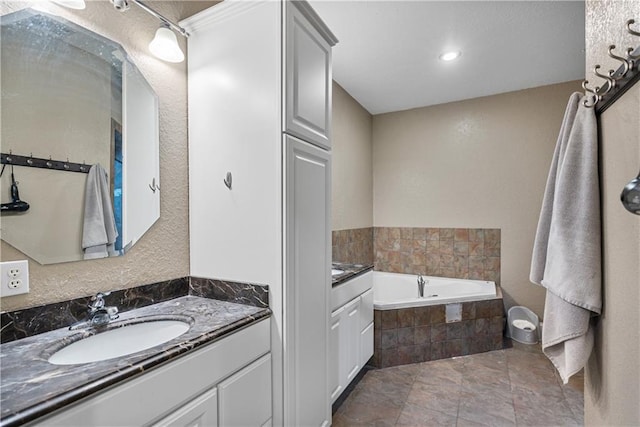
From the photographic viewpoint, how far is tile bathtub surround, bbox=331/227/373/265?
9.93 feet

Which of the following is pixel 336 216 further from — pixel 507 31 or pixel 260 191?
pixel 507 31

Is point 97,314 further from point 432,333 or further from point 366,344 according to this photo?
point 432,333

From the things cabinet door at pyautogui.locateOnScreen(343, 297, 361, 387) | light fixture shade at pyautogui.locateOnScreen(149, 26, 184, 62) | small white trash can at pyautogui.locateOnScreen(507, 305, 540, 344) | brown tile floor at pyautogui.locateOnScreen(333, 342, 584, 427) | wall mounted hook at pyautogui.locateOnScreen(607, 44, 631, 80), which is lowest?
brown tile floor at pyautogui.locateOnScreen(333, 342, 584, 427)

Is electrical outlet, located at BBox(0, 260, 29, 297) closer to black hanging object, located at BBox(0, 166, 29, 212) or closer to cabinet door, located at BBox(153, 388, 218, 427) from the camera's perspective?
black hanging object, located at BBox(0, 166, 29, 212)

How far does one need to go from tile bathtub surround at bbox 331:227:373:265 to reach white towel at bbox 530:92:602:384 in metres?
1.86

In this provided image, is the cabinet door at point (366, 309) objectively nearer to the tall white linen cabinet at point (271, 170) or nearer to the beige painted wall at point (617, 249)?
the tall white linen cabinet at point (271, 170)

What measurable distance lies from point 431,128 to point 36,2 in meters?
3.52

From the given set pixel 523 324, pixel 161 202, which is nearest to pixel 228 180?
pixel 161 202

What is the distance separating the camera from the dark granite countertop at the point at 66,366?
669 mm

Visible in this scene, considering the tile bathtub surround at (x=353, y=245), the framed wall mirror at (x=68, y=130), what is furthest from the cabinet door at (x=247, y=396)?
the tile bathtub surround at (x=353, y=245)

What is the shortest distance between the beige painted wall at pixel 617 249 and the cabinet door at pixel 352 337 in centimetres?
124

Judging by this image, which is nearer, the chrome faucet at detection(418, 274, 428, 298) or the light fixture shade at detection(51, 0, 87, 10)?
the light fixture shade at detection(51, 0, 87, 10)

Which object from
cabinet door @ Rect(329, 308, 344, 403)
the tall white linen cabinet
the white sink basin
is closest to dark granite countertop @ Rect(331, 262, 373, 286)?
cabinet door @ Rect(329, 308, 344, 403)

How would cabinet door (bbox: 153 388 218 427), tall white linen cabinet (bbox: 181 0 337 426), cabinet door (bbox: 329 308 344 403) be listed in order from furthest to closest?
cabinet door (bbox: 329 308 344 403) < tall white linen cabinet (bbox: 181 0 337 426) < cabinet door (bbox: 153 388 218 427)
